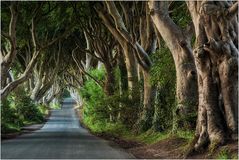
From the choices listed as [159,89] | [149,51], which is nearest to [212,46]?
[159,89]

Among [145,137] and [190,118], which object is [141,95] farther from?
[190,118]

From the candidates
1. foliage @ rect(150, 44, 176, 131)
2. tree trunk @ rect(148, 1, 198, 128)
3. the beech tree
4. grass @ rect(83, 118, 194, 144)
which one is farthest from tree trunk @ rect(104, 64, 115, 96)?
tree trunk @ rect(148, 1, 198, 128)

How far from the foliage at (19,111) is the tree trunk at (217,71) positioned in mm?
17801

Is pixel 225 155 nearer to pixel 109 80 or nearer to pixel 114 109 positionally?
pixel 114 109

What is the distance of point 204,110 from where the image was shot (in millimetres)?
12531

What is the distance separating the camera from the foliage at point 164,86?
1886 centimetres

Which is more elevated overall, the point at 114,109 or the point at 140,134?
the point at 114,109

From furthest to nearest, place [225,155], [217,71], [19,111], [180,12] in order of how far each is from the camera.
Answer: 1. [19,111]
2. [180,12]
3. [217,71]
4. [225,155]

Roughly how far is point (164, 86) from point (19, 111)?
25915 mm

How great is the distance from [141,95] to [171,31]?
9.56m

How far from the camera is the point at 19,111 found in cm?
4316

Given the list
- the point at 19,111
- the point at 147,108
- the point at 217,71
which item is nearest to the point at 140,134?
the point at 147,108

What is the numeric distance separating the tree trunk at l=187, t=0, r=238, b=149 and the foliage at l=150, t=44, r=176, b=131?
19.3 feet

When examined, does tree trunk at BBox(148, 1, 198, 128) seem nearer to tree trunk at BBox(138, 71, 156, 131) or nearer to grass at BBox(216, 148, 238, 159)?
grass at BBox(216, 148, 238, 159)
